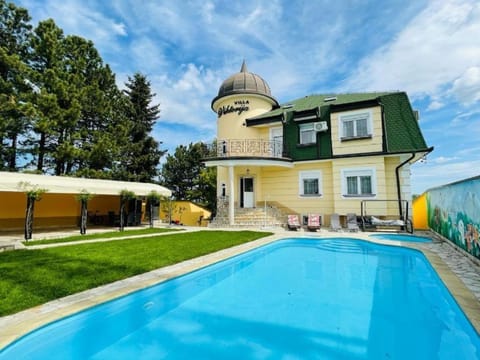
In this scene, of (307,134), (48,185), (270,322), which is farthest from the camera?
(307,134)

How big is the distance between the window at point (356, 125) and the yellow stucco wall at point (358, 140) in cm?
20

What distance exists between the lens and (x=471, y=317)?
4.04m

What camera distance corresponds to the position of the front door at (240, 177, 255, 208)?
20.1m

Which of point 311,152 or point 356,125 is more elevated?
point 356,125

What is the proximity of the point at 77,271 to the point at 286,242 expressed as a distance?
8979 millimetres

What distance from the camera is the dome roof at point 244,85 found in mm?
20484

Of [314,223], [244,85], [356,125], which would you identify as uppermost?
[244,85]

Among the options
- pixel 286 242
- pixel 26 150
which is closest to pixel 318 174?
pixel 286 242

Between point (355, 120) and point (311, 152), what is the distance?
141 inches

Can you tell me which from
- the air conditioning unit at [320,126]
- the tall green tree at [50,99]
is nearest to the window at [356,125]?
the air conditioning unit at [320,126]

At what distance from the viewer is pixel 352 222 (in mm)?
15062

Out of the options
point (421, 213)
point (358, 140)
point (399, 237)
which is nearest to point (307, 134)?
point (358, 140)

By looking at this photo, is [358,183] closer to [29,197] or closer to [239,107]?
[239,107]

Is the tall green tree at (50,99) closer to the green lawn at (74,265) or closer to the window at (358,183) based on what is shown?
the green lawn at (74,265)
